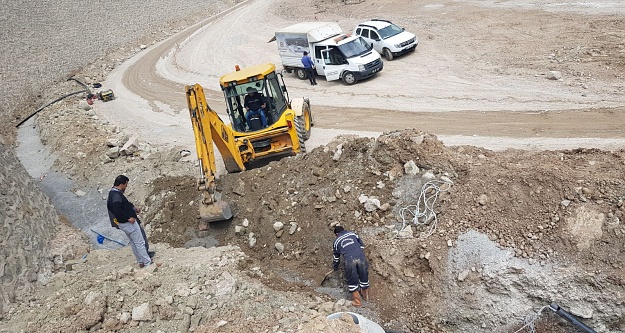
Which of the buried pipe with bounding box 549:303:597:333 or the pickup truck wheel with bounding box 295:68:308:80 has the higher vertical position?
the buried pipe with bounding box 549:303:597:333

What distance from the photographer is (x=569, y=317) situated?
269 inches

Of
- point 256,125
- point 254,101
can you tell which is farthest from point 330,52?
point 256,125

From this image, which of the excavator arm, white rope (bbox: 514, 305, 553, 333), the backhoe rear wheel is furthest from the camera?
the backhoe rear wheel

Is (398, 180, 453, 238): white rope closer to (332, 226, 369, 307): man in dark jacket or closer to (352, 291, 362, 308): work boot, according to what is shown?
(332, 226, 369, 307): man in dark jacket

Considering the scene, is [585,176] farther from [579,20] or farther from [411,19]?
[411,19]

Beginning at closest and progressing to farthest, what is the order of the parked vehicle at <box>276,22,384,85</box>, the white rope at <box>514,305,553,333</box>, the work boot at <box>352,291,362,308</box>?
the white rope at <box>514,305,553,333</box>, the work boot at <box>352,291,362,308</box>, the parked vehicle at <box>276,22,384,85</box>

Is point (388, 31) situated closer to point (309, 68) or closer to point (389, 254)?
point (309, 68)

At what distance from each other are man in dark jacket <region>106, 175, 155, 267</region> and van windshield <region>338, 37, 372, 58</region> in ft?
41.8

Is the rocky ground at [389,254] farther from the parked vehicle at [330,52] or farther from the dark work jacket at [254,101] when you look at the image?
the parked vehicle at [330,52]

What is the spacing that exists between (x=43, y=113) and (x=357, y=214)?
1838 centimetres

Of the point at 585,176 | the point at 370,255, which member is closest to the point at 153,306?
the point at 370,255

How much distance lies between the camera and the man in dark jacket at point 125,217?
823cm

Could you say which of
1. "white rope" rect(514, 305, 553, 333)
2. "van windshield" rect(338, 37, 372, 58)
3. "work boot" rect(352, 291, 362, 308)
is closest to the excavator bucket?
"work boot" rect(352, 291, 362, 308)

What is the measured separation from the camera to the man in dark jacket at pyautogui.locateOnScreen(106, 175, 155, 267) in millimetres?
8227
